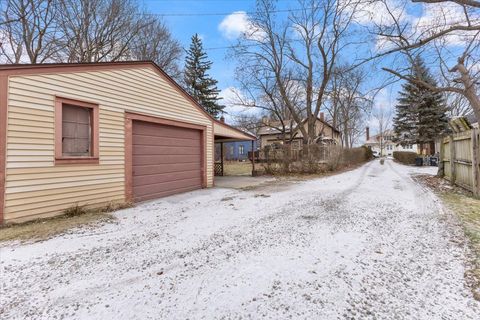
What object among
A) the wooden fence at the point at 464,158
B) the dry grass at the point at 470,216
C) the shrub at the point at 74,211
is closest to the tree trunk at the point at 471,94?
the wooden fence at the point at 464,158

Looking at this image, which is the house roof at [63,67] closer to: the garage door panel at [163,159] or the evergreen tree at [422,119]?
the garage door panel at [163,159]

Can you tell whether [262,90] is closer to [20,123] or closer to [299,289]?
[20,123]

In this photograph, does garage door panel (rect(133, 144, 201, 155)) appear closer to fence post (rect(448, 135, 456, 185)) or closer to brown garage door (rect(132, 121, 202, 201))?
brown garage door (rect(132, 121, 202, 201))

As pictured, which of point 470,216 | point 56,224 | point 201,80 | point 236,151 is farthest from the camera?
point 236,151

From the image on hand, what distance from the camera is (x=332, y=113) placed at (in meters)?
29.7

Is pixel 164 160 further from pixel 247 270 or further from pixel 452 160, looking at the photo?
pixel 452 160

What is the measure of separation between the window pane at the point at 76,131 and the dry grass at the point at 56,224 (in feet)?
4.14

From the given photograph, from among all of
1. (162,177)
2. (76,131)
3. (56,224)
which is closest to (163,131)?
(162,177)

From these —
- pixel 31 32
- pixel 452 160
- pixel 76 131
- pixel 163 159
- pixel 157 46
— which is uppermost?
pixel 157 46

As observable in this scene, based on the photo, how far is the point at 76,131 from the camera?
18.4ft

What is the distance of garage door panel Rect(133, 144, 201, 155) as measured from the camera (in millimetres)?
7017

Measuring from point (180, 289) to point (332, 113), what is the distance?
30.4 metres

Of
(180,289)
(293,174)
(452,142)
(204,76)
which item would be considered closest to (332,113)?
(204,76)

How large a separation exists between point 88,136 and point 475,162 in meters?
10.1
